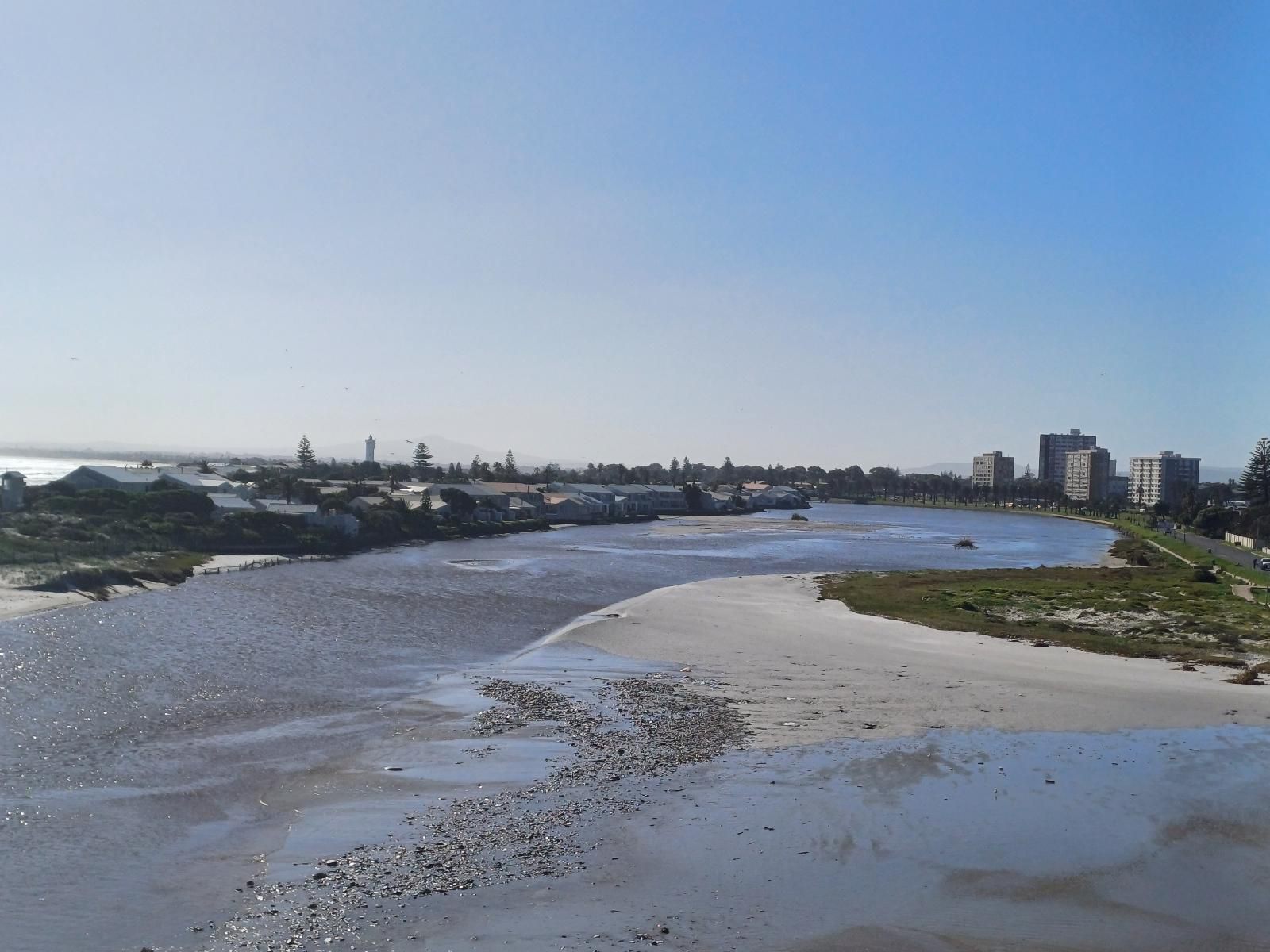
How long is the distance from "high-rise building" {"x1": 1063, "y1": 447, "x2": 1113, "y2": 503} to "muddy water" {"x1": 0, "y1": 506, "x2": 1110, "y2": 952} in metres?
153

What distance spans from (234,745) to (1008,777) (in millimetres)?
10076

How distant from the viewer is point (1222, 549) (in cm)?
5372

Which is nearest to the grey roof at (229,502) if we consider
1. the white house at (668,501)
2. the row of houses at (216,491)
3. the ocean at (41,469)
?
the row of houses at (216,491)

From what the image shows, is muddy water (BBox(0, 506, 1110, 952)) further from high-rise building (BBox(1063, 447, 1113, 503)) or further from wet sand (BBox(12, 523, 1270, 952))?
high-rise building (BBox(1063, 447, 1113, 503))

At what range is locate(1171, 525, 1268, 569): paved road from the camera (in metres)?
45.7

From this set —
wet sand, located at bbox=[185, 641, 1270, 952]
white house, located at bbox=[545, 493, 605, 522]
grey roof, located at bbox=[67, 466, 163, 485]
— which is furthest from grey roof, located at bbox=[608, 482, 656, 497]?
wet sand, located at bbox=[185, 641, 1270, 952]

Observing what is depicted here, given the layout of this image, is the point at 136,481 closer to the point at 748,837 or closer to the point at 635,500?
the point at 635,500

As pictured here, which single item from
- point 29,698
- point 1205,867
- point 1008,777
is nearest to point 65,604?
point 29,698

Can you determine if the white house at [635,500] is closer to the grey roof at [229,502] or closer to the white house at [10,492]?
the grey roof at [229,502]

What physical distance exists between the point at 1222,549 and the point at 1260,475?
34.0 metres

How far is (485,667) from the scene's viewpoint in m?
19.5

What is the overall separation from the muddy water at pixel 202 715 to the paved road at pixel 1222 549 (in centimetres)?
2897

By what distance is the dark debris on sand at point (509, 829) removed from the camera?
Result: 308 inches

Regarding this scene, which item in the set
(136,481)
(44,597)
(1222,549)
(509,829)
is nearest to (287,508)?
(136,481)
